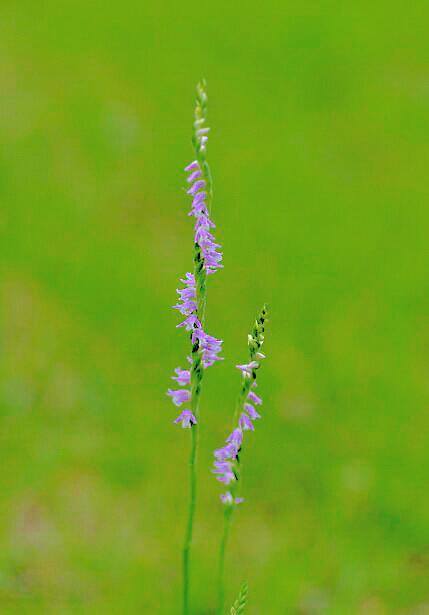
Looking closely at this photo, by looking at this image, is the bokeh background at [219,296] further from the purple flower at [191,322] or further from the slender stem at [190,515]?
the purple flower at [191,322]

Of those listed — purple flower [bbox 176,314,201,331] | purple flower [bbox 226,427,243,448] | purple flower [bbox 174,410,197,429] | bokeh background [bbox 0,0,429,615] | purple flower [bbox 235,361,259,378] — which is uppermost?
bokeh background [bbox 0,0,429,615]

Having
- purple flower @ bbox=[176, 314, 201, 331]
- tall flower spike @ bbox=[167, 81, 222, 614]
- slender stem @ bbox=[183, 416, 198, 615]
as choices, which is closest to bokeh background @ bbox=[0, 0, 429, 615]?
slender stem @ bbox=[183, 416, 198, 615]

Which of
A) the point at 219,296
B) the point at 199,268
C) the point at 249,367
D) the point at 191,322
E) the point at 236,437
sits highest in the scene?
the point at 219,296

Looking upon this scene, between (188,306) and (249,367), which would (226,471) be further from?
(188,306)

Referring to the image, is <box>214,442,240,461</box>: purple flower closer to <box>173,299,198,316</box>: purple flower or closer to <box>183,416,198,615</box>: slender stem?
<box>183,416,198,615</box>: slender stem

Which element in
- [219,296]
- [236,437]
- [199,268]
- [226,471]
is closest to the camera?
[199,268]

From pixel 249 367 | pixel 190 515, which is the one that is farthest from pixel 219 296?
pixel 249 367

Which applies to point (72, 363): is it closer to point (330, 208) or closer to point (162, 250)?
point (162, 250)

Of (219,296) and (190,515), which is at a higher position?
(219,296)
